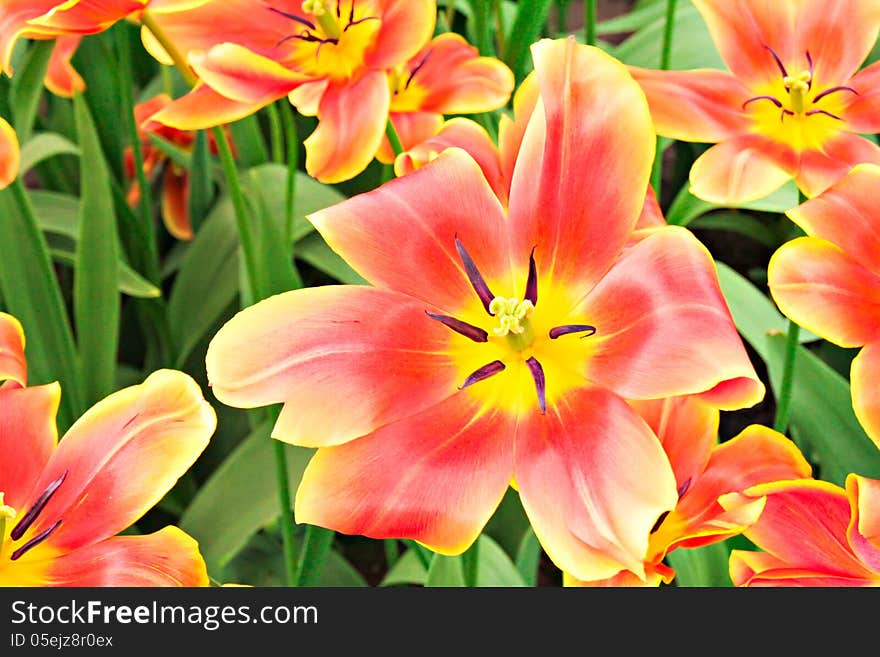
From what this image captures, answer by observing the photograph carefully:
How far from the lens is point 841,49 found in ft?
1.98

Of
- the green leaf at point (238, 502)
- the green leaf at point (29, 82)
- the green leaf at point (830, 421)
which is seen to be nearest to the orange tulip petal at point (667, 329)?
the green leaf at point (830, 421)

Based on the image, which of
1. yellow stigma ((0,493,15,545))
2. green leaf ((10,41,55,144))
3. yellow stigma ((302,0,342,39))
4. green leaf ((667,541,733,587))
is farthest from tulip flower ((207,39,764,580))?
green leaf ((10,41,55,144))

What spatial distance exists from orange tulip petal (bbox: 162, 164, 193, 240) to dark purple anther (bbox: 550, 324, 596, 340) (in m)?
0.85

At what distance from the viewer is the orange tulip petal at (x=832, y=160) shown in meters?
0.52

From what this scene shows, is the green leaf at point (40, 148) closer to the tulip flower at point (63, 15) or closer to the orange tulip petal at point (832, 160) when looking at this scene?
the tulip flower at point (63, 15)

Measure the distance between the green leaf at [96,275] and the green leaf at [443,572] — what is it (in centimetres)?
40

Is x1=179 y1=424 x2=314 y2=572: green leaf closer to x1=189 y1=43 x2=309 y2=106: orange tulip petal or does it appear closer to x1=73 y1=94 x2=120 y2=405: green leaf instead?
x1=73 y1=94 x2=120 y2=405: green leaf

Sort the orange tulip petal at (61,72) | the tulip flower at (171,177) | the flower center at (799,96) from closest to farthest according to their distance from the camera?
1. the flower center at (799,96)
2. the orange tulip petal at (61,72)
3. the tulip flower at (171,177)

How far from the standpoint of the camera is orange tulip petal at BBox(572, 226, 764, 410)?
383 millimetres

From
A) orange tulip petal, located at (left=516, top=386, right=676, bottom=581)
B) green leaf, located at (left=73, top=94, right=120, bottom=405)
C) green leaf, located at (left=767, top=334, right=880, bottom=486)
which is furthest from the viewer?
green leaf, located at (left=73, top=94, right=120, bottom=405)

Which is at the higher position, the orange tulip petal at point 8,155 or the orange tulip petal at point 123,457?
the orange tulip petal at point 8,155
